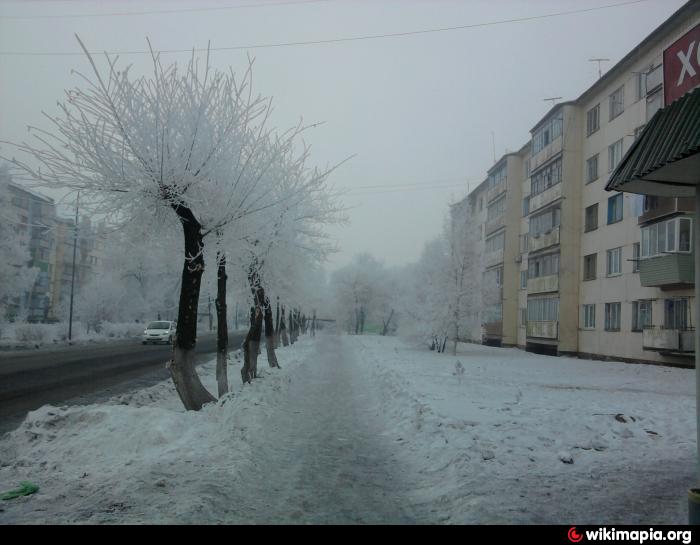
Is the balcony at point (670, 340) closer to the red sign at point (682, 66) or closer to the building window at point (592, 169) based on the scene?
the building window at point (592, 169)

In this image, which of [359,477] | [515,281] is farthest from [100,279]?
[359,477]

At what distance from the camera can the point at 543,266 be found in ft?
121

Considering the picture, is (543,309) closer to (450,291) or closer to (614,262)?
(450,291)

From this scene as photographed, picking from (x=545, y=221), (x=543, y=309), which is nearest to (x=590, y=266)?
(x=543, y=309)

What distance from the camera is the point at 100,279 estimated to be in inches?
2287

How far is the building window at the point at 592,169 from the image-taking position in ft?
105

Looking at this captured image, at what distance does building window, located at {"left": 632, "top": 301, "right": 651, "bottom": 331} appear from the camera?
2568cm

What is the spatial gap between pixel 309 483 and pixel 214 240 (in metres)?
5.80

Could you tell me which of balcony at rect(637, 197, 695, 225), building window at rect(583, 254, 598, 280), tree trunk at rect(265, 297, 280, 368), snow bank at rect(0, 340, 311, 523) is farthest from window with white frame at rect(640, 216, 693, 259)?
snow bank at rect(0, 340, 311, 523)

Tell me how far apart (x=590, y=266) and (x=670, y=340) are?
31.6 ft

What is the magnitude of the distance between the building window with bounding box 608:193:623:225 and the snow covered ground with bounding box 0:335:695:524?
715 inches

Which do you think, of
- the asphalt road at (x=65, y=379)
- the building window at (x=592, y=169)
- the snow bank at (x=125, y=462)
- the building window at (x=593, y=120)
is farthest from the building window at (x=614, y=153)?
the snow bank at (x=125, y=462)

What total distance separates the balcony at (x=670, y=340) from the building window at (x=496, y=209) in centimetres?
2193

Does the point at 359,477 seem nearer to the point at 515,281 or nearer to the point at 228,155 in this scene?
the point at 228,155
